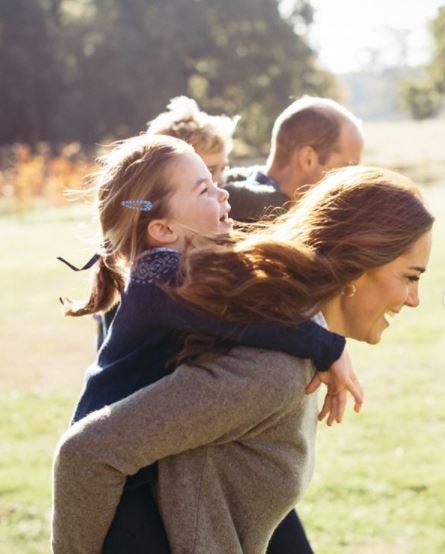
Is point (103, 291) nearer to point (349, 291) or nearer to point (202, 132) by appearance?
point (349, 291)

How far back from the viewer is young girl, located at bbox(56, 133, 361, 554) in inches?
80.4

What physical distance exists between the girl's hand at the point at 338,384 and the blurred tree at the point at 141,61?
39.6 m

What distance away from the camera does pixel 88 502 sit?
2.05 meters

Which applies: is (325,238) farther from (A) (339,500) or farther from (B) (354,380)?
(A) (339,500)

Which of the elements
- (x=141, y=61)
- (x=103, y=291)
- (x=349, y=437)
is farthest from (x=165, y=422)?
(x=141, y=61)

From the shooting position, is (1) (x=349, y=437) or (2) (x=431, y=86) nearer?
(1) (x=349, y=437)

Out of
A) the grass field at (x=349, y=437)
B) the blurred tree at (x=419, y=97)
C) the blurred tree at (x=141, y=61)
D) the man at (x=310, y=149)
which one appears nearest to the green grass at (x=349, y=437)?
the grass field at (x=349, y=437)

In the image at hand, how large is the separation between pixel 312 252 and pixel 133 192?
0.44 m

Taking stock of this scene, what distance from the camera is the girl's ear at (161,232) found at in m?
2.24

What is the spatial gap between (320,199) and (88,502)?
75cm

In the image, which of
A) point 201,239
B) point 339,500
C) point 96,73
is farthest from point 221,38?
point 201,239

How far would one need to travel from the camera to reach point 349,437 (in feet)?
20.9

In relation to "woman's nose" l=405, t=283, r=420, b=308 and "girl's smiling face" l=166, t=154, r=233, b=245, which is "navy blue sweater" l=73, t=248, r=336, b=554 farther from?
"woman's nose" l=405, t=283, r=420, b=308

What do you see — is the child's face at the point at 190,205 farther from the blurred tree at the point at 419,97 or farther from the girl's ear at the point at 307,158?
the blurred tree at the point at 419,97
